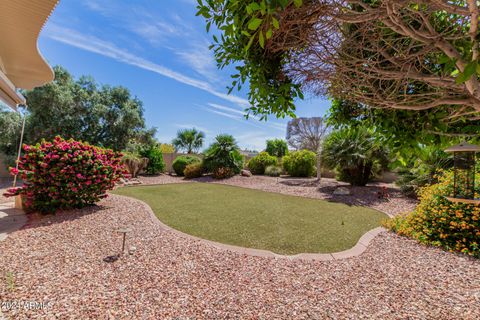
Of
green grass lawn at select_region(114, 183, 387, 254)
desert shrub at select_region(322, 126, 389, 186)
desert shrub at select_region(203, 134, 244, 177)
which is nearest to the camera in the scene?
green grass lawn at select_region(114, 183, 387, 254)

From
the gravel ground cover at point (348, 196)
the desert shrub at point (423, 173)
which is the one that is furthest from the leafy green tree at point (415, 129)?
the desert shrub at point (423, 173)

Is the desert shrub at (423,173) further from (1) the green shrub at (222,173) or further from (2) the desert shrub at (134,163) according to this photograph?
(2) the desert shrub at (134,163)

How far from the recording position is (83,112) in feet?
39.9

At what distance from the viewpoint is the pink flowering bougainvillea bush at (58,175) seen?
451 centimetres

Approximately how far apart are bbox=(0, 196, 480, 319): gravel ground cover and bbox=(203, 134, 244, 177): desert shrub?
912 centimetres

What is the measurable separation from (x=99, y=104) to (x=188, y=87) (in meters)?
5.22

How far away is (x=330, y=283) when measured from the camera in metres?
2.58

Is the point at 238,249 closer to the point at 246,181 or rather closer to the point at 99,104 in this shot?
the point at 246,181

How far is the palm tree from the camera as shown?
26703 millimetres

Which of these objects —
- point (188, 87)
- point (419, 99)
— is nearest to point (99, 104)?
point (188, 87)

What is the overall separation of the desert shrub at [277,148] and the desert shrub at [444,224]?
17.8 metres

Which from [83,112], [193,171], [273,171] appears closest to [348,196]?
[273,171]

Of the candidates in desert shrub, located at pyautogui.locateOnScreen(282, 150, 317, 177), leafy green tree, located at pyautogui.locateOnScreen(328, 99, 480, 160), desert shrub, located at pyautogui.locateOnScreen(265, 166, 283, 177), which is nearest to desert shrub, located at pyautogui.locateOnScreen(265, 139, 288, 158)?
desert shrub, located at pyautogui.locateOnScreen(265, 166, 283, 177)

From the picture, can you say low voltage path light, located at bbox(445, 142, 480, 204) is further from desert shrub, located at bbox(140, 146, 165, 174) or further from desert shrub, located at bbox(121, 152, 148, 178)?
desert shrub, located at bbox(140, 146, 165, 174)
